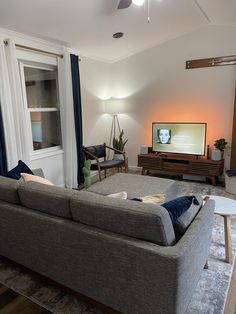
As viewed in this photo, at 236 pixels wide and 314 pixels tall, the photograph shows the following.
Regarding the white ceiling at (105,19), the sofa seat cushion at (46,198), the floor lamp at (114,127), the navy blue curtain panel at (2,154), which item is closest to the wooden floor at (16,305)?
the sofa seat cushion at (46,198)

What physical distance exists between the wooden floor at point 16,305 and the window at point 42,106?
2465 mm

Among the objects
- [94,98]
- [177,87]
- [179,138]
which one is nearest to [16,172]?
[94,98]

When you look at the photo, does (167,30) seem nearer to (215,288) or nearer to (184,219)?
(184,219)

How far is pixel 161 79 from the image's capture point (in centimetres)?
486

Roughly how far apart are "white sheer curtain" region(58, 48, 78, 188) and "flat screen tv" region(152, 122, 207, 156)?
1.68 m

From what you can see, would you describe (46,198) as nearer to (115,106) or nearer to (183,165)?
(183,165)

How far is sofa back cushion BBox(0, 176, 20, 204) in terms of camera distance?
75.7 inches

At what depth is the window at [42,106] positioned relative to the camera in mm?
3791

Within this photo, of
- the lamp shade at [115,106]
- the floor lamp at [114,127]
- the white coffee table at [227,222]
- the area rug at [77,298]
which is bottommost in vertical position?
the area rug at [77,298]

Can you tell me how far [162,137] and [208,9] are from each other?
2.23 meters

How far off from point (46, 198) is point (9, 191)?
1.39 ft

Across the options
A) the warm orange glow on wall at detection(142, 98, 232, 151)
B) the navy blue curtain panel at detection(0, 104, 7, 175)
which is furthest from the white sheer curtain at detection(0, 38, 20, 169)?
the warm orange glow on wall at detection(142, 98, 232, 151)

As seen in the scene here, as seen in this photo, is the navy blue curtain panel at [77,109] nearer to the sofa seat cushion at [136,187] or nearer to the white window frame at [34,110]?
A: the white window frame at [34,110]

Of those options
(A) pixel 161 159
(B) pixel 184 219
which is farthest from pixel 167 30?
(B) pixel 184 219
